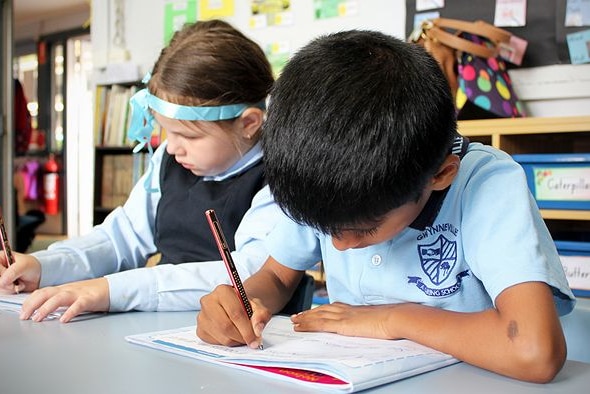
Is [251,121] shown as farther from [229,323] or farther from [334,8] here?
[334,8]

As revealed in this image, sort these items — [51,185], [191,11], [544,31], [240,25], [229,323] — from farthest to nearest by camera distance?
[51,185]
[191,11]
[240,25]
[544,31]
[229,323]

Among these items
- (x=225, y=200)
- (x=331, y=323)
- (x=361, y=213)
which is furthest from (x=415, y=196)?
(x=225, y=200)

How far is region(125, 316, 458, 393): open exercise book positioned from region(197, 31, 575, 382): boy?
0.02m

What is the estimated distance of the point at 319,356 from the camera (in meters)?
0.67

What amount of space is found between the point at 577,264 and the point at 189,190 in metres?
1.27

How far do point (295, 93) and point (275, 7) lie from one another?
276 centimetres

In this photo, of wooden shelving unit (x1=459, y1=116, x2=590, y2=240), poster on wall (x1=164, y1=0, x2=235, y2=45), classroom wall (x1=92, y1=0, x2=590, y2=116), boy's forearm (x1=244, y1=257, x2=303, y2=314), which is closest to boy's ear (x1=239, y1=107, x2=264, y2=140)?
boy's forearm (x1=244, y1=257, x2=303, y2=314)

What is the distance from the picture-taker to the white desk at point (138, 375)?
0.59 meters

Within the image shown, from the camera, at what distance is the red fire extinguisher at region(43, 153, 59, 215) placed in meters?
7.73

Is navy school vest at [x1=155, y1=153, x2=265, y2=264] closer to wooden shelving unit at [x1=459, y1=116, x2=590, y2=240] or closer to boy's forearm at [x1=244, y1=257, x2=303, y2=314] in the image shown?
boy's forearm at [x1=244, y1=257, x2=303, y2=314]

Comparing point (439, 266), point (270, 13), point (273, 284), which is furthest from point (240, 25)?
point (439, 266)

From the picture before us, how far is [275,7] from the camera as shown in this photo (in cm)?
335

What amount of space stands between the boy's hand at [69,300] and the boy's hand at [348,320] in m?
0.29

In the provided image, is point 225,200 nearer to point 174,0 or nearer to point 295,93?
point 295,93
